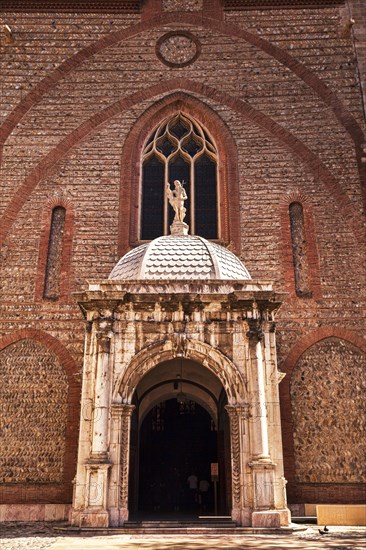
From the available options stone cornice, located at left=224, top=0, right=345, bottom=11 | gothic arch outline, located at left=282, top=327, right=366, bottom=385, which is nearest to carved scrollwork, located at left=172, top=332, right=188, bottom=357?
gothic arch outline, located at left=282, top=327, right=366, bottom=385

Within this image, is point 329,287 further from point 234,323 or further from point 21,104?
point 21,104

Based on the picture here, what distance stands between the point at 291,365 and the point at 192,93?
1027 cm

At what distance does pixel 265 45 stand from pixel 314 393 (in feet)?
41.4

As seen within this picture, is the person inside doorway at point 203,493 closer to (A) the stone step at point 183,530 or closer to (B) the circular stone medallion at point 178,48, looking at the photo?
(A) the stone step at point 183,530

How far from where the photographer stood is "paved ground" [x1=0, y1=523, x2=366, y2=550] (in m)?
8.84

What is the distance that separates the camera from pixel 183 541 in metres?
9.65

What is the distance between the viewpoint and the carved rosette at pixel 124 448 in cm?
1182

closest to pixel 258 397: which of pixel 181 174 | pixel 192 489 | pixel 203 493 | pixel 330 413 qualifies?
pixel 330 413

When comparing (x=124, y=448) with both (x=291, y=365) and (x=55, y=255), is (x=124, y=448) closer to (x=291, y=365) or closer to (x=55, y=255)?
(x=291, y=365)

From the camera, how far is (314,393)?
1612cm

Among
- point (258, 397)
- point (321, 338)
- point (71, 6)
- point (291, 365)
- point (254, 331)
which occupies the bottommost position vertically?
point (258, 397)

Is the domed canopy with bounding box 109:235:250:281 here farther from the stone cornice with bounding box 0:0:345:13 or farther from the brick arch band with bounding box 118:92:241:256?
the stone cornice with bounding box 0:0:345:13

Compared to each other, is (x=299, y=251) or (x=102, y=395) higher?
(x=299, y=251)

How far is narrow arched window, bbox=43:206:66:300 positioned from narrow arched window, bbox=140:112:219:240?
8.64ft
